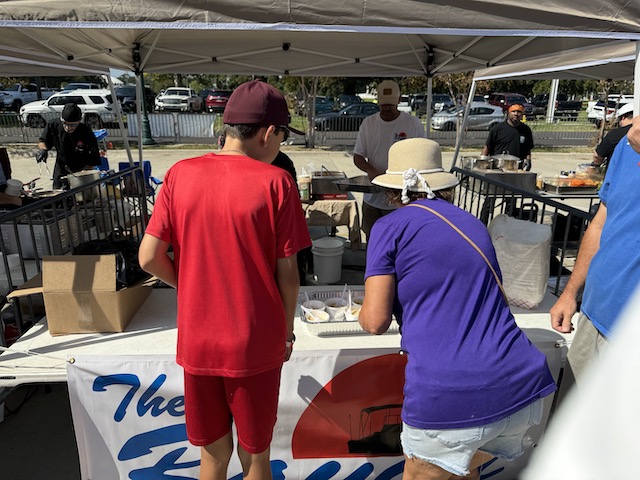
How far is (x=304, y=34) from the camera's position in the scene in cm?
461

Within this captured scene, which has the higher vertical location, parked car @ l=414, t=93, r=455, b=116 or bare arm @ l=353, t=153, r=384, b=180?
parked car @ l=414, t=93, r=455, b=116

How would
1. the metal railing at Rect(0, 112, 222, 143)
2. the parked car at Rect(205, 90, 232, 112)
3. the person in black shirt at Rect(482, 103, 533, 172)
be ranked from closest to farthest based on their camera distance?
the person in black shirt at Rect(482, 103, 533, 172) → the metal railing at Rect(0, 112, 222, 143) → the parked car at Rect(205, 90, 232, 112)

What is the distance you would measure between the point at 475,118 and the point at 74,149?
1763 cm

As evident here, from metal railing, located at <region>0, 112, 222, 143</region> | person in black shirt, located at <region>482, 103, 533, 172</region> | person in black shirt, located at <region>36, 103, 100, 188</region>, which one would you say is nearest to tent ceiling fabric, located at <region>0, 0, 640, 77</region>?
person in black shirt, located at <region>36, 103, 100, 188</region>

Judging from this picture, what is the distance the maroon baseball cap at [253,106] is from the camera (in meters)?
1.44

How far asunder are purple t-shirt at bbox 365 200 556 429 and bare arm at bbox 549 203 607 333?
2.11 ft

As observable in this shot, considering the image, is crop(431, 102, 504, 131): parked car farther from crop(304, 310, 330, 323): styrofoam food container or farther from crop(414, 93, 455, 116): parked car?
crop(304, 310, 330, 323): styrofoam food container

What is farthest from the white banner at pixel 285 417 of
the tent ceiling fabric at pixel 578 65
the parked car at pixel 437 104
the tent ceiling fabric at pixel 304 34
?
the parked car at pixel 437 104

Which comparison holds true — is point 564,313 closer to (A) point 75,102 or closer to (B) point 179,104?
(A) point 75,102

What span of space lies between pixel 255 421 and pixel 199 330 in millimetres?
400

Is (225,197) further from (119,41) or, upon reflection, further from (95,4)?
(119,41)

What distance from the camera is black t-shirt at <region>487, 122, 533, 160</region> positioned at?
6.91m

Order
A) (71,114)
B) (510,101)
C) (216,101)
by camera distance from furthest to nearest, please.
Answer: (216,101) → (510,101) → (71,114)

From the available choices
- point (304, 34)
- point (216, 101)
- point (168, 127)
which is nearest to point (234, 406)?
point (304, 34)
